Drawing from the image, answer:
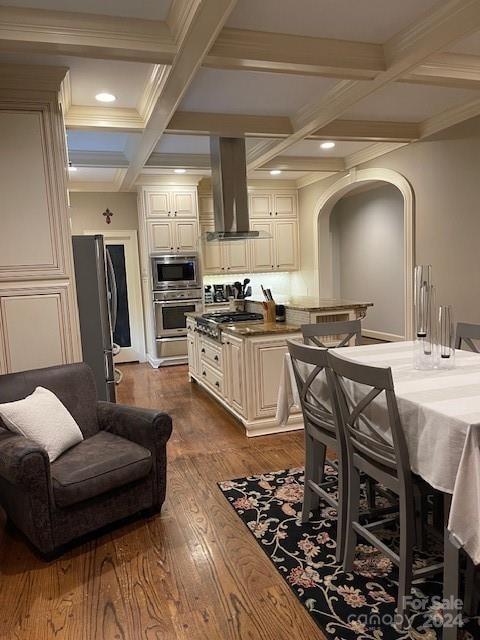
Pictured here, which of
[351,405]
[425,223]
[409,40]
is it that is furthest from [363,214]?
[351,405]

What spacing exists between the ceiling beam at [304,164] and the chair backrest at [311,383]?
4.15 m

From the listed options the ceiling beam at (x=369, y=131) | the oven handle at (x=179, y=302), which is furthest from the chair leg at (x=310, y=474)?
the oven handle at (x=179, y=302)

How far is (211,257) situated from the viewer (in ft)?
23.9

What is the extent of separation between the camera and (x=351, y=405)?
2.09 meters

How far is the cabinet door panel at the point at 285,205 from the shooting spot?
7.59 metres

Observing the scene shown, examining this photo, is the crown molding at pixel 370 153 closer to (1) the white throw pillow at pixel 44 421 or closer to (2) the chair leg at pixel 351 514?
(2) the chair leg at pixel 351 514

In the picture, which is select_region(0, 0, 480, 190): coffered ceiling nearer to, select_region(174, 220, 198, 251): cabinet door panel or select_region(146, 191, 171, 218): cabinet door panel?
select_region(146, 191, 171, 218): cabinet door panel

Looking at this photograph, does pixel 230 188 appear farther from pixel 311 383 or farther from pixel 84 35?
pixel 311 383

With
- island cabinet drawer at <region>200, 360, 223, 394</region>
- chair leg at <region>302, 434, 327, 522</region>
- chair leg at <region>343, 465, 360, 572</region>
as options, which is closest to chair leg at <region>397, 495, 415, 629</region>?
chair leg at <region>343, 465, 360, 572</region>

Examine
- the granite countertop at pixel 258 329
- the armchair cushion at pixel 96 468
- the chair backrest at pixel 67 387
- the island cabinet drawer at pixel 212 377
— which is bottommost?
the island cabinet drawer at pixel 212 377

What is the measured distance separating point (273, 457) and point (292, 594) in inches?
59.0

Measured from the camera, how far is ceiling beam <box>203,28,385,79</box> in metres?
2.86

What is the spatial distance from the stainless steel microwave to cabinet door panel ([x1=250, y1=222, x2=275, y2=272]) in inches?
41.1

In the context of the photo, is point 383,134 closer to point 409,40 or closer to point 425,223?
point 425,223
